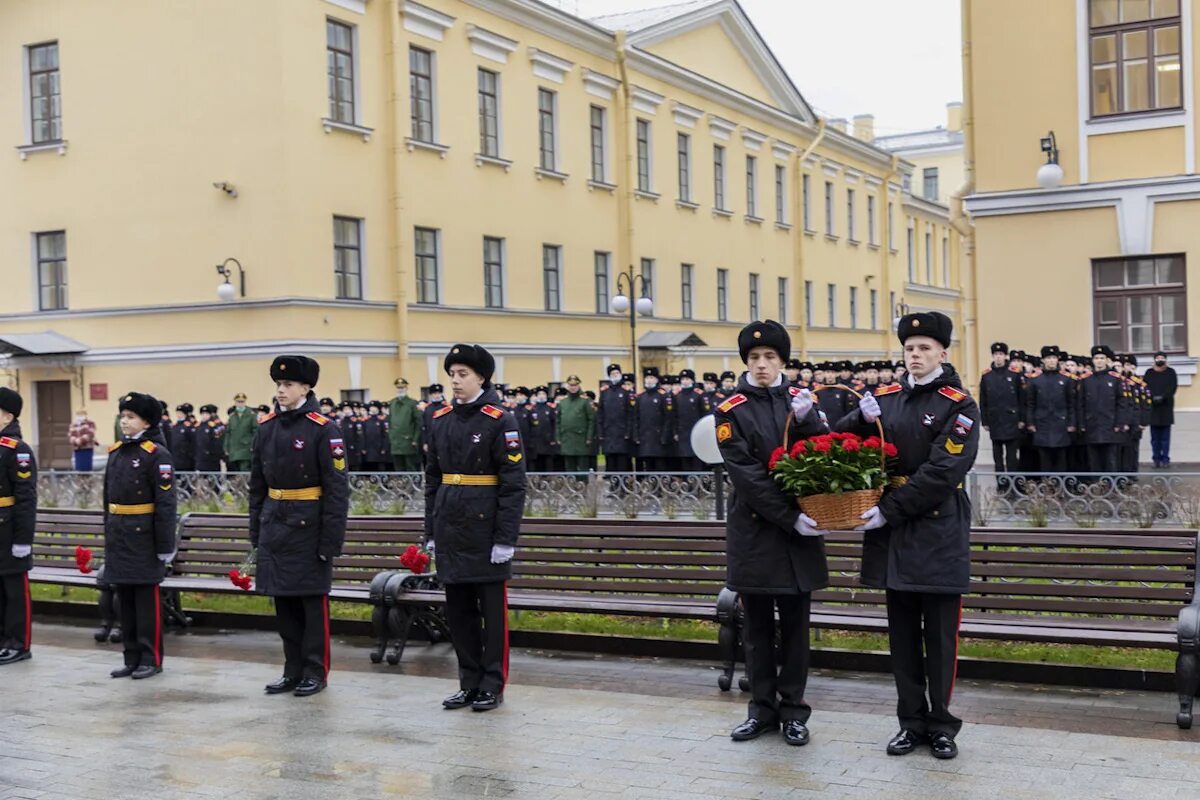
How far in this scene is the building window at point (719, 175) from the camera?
39.0 m

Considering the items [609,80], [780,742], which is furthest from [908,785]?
[609,80]

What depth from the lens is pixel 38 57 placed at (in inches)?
1046

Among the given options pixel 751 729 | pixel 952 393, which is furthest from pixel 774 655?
pixel 952 393

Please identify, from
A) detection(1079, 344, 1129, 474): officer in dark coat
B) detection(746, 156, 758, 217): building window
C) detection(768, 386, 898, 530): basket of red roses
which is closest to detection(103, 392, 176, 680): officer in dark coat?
detection(768, 386, 898, 530): basket of red roses

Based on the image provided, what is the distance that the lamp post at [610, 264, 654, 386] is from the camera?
2652cm

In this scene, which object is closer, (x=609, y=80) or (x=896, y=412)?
(x=896, y=412)

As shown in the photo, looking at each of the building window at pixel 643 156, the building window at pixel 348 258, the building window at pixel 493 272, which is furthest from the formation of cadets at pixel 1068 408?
the building window at pixel 643 156

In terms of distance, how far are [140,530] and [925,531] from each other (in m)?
5.22

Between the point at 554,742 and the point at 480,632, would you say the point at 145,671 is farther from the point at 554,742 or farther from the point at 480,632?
the point at 554,742

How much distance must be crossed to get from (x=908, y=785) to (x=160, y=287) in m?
21.8

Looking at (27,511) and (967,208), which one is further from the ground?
(967,208)

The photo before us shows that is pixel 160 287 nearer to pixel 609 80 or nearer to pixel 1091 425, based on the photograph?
pixel 609 80

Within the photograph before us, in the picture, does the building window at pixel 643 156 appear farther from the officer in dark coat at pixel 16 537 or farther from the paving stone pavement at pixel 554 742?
the paving stone pavement at pixel 554 742

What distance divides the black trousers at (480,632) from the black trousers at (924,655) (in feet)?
7.59
